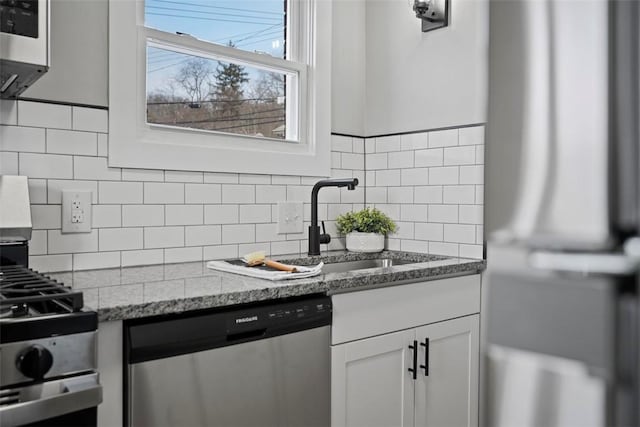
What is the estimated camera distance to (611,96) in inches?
6.9

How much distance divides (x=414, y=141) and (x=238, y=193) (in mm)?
880

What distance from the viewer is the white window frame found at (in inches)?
72.0

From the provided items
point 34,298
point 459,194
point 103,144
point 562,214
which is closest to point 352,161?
point 459,194

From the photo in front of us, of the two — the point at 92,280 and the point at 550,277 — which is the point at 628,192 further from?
the point at 92,280

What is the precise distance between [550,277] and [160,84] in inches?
79.7

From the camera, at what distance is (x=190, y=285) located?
1468 millimetres

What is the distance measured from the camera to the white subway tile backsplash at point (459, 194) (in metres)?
2.21

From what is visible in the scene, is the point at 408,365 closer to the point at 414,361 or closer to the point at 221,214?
the point at 414,361

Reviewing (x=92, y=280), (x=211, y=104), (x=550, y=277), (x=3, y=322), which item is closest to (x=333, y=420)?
(x=92, y=280)

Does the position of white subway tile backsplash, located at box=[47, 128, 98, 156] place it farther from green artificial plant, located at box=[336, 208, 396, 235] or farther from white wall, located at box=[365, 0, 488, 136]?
white wall, located at box=[365, 0, 488, 136]

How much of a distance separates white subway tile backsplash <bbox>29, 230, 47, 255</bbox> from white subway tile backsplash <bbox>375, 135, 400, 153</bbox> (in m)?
1.56

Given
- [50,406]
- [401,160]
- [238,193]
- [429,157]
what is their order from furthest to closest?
[401,160], [429,157], [238,193], [50,406]

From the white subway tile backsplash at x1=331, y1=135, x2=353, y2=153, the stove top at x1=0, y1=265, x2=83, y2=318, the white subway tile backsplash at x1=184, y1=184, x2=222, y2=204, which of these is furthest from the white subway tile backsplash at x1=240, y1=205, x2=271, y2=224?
the stove top at x1=0, y1=265, x2=83, y2=318

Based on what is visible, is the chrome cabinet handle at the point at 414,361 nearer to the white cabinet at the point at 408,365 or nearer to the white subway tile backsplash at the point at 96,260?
the white cabinet at the point at 408,365
